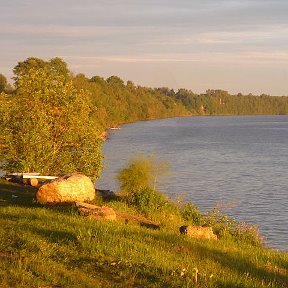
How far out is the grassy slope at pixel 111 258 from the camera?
10.3 m

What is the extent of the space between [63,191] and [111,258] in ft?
28.0

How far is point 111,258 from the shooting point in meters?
11.7

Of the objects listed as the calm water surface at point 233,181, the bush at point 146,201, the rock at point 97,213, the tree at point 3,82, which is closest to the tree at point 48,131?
the calm water surface at point 233,181

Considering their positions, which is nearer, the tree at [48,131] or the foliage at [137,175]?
the foliage at [137,175]

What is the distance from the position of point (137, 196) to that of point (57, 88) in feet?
50.2

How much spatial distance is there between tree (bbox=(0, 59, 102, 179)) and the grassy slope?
15.4m

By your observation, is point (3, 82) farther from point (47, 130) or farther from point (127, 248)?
point (127, 248)

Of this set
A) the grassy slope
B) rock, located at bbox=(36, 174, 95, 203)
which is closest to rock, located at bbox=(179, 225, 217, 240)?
the grassy slope

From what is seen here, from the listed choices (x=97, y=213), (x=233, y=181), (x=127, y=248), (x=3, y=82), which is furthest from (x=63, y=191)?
(x=3, y=82)

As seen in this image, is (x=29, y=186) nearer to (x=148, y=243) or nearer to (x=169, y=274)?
(x=148, y=243)

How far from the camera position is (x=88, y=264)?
11227 mm

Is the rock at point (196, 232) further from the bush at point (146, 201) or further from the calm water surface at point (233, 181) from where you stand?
the calm water surface at point (233, 181)

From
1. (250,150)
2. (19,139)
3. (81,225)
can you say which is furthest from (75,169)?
(250,150)

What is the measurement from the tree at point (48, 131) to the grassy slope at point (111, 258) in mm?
15449
